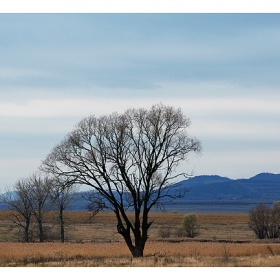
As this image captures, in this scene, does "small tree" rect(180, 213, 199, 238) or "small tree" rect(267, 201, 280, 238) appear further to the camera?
"small tree" rect(180, 213, 199, 238)

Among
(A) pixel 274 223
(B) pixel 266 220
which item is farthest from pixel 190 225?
(A) pixel 274 223

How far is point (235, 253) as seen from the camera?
29.9 m

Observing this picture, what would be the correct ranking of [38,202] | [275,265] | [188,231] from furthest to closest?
1. [188,231]
2. [38,202]
3. [275,265]

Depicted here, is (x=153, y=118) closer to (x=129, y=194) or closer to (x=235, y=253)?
(x=129, y=194)

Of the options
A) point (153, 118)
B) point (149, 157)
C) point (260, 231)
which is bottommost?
point (260, 231)

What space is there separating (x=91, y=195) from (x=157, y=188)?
3.92m

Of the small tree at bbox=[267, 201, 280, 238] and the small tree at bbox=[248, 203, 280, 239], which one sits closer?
the small tree at bbox=[267, 201, 280, 238]

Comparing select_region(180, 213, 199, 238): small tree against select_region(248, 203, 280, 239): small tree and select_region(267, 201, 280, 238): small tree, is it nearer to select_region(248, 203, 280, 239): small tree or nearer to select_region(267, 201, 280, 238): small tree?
select_region(248, 203, 280, 239): small tree

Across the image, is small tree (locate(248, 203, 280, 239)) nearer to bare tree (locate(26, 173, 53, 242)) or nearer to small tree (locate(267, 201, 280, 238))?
small tree (locate(267, 201, 280, 238))

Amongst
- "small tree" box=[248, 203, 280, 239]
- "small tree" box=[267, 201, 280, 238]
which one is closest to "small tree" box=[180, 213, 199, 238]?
"small tree" box=[248, 203, 280, 239]

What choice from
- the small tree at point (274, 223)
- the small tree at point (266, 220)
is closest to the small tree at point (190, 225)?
the small tree at point (266, 220)

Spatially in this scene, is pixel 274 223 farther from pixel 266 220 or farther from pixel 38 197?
pixel 38 197

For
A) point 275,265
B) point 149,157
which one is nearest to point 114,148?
point 149,157

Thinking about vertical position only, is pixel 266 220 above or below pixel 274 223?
above
